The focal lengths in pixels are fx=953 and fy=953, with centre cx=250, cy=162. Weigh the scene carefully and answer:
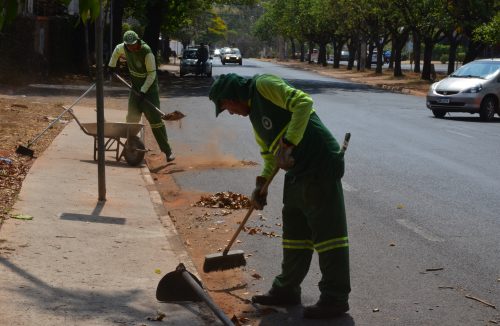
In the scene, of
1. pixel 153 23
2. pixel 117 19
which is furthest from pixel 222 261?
pixel 153 23

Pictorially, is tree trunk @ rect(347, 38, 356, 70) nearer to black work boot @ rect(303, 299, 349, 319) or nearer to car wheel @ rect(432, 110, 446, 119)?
car wheel @ rect(432, 110, 446, 119)

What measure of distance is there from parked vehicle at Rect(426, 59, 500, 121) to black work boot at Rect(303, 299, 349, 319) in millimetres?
18760

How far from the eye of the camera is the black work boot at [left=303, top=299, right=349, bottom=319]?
6110 mm

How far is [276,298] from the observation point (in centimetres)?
646

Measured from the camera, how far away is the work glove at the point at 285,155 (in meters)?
5.87

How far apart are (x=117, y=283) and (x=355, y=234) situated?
3.07m

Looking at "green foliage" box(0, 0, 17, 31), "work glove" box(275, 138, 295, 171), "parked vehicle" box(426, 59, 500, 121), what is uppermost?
"green foliage" box(0, 0, 17, 31)

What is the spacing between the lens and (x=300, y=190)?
609cm

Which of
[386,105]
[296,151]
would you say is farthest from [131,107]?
[386,105]

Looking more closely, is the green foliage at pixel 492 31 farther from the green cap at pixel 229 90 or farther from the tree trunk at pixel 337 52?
the tree trunk at pixel 337 52

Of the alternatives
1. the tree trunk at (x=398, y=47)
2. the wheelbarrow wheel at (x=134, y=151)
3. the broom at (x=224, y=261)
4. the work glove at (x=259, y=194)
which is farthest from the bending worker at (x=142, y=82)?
the tree trunk at (x=398, y=47)

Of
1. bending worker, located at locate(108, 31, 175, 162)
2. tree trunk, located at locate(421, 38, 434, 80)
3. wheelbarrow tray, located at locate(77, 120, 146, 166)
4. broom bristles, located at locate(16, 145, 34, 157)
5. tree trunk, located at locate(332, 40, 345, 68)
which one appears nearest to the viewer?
wheelbarrow tray, located at locate(77, 120, 146, 166)

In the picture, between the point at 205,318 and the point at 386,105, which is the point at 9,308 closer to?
the point at 205,318

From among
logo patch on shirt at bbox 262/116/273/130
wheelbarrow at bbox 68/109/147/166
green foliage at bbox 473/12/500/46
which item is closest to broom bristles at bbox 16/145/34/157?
wheelbarrow at bbox 68/109/147/166
